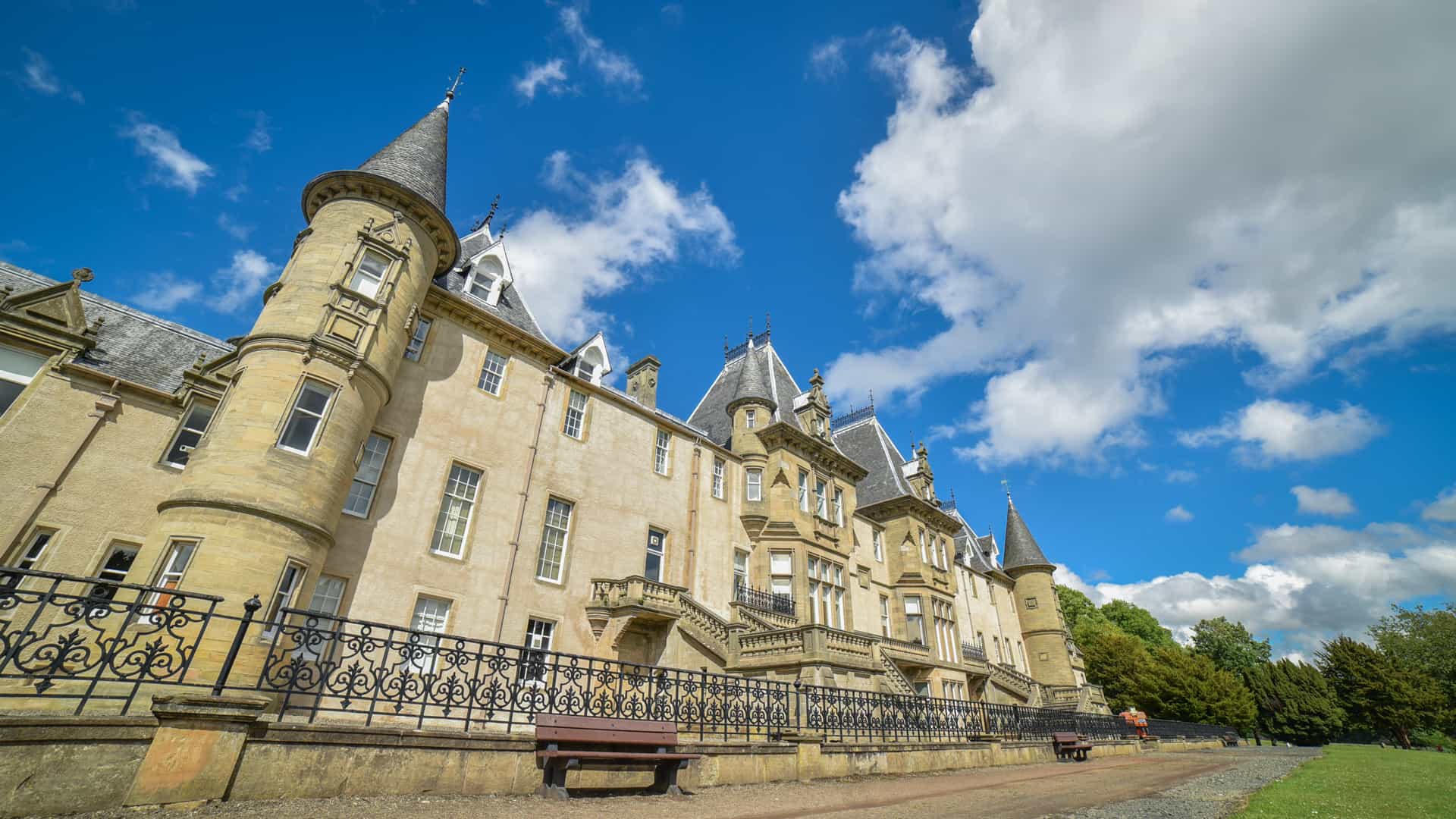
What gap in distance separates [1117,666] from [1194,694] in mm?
6383

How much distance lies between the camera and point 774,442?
2812 centimetres

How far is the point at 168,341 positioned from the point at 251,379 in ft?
30.0

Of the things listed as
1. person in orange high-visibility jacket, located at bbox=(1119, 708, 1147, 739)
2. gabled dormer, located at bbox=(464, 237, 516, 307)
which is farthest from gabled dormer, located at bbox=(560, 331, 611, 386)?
person in orange high-visibility jacket, located at bbox=(1119, 708, 1147, 739)

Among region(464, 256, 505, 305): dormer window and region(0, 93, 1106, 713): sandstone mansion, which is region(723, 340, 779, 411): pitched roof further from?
region(464, 256, 505, 305): dormer window

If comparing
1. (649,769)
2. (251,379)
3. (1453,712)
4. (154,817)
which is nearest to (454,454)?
(251,379)

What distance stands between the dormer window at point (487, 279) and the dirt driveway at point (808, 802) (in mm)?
17821

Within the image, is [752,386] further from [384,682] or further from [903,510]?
[384,682]

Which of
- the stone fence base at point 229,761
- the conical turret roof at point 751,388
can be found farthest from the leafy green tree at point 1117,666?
the stone fence base at point 229,761

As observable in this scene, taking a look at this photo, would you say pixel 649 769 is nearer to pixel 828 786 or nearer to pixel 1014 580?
pixel 828 786

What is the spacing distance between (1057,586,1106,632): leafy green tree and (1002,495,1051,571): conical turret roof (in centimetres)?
3012

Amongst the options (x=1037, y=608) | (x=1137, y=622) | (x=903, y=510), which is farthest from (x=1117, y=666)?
(x=903, y=510)

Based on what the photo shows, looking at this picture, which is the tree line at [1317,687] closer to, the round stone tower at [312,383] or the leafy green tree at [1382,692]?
the leafy green tree at [1382,692]

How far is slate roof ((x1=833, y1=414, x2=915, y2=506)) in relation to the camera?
35.2 metres

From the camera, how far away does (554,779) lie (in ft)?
26.7
